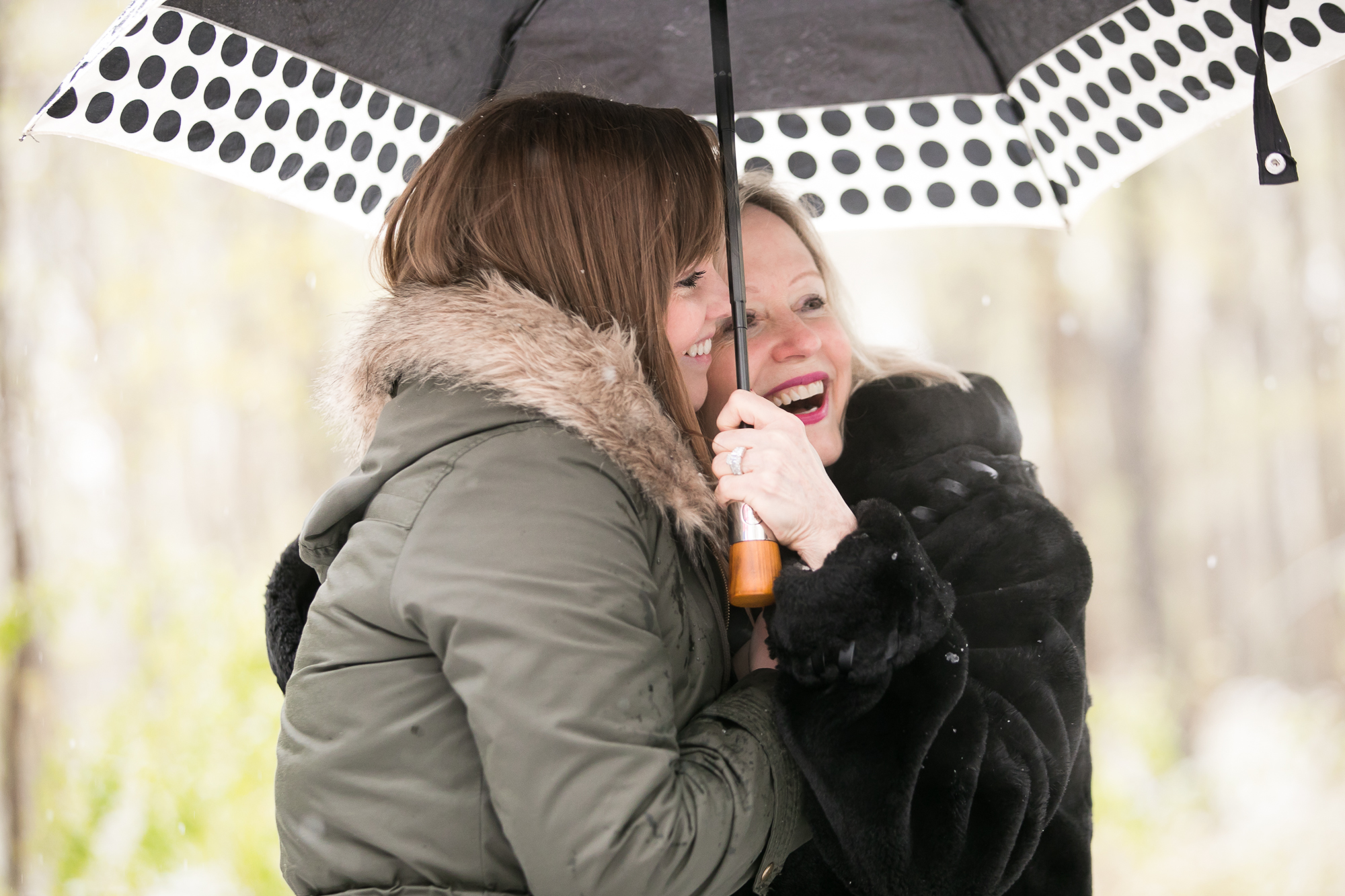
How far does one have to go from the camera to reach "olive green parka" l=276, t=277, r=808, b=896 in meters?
1.47

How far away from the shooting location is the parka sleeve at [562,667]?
146 centimetres

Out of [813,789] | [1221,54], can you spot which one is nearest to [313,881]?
[813,789]

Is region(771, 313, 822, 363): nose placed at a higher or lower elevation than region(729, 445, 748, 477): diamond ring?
higher

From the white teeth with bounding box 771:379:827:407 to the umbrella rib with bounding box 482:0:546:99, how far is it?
1055 millimetres

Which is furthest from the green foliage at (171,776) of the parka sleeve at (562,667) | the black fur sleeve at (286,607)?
the parka sleeve at (562,667)

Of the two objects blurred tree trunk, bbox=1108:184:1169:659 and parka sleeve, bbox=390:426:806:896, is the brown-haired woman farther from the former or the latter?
blurred tree trunk, bbox=1108:184:1169:659

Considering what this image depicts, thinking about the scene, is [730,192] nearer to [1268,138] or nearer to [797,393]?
[797,393]

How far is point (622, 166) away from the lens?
1962mm

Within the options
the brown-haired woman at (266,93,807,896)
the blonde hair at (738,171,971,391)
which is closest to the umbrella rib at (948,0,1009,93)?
the blonde hair at (738,171,971,391)

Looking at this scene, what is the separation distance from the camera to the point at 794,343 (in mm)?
2900

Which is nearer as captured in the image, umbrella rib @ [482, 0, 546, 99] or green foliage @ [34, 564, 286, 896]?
umbrella rib @ [482, 0, 546, 99]

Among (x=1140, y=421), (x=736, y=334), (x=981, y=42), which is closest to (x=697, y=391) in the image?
(x=736, y=334)

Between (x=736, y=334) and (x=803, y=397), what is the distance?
2.46 ft

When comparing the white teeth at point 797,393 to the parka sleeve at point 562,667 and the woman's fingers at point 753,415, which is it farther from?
the parka sleeve at point 562,667
